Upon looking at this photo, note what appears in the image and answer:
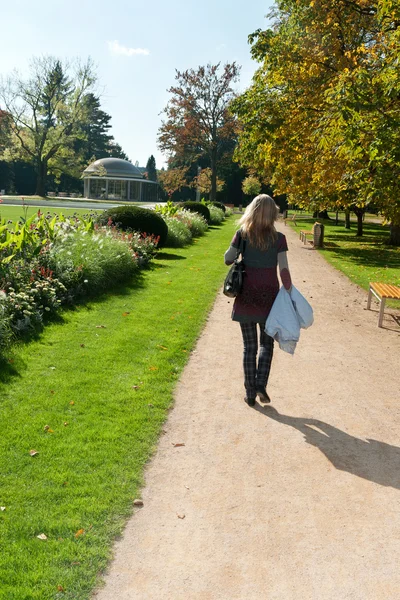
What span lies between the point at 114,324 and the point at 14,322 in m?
1.53

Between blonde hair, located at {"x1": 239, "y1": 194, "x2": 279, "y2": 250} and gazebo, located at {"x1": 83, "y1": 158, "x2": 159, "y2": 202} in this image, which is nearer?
blonde hair, located at {"x1": 239, "y1": 194, "x2": 279, "y2": 250}

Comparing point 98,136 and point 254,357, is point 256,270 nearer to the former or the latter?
point 254,357

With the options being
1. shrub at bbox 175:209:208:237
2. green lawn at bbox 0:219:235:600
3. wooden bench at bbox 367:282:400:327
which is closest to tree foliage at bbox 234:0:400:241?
wooden bench at bbox 367:282:400:327

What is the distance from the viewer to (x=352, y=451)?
14.0ft

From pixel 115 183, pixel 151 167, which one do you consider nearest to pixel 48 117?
pixel 115 183

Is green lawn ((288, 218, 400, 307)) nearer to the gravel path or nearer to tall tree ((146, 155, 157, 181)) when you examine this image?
the gravel path

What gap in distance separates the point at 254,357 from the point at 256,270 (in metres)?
0.82

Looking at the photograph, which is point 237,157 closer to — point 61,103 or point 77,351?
point 77,351

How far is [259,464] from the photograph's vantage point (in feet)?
13.0

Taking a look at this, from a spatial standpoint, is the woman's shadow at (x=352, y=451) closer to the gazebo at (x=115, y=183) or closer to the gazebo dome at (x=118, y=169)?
the gazebo at (x=115, y=183)

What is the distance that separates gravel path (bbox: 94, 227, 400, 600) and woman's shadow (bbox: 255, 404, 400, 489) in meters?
0.01

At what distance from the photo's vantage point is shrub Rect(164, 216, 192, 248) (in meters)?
18.7

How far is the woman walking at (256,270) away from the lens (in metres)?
4.73

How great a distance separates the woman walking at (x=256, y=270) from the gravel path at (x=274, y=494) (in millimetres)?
647
